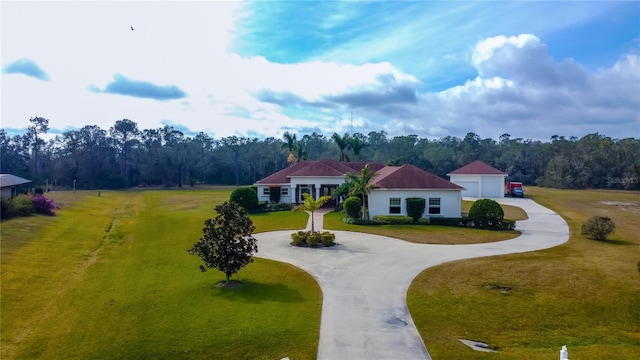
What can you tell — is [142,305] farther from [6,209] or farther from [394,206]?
[6,209]

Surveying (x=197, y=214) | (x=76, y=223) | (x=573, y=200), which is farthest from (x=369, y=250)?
(x=573, y=200)

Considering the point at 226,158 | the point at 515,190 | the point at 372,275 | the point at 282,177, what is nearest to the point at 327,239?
the point at 372,275

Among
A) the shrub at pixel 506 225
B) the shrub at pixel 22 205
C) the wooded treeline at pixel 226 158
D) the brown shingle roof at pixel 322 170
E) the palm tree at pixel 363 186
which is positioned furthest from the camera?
the wooded treeline at pixel 226 158

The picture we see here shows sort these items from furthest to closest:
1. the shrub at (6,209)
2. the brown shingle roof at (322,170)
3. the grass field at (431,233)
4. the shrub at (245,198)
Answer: the brown shingle roof at (322,170), the shrub at (245,198), the shrub at (6,209), the grass field at (431,233)

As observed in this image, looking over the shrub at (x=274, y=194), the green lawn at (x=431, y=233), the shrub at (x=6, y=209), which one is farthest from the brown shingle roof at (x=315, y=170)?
the shrub at (x=6, y=209)

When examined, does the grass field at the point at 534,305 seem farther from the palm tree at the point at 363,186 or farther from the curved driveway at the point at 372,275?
the palm tree at the point at 363,186

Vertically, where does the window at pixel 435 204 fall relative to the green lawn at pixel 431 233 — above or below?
above
